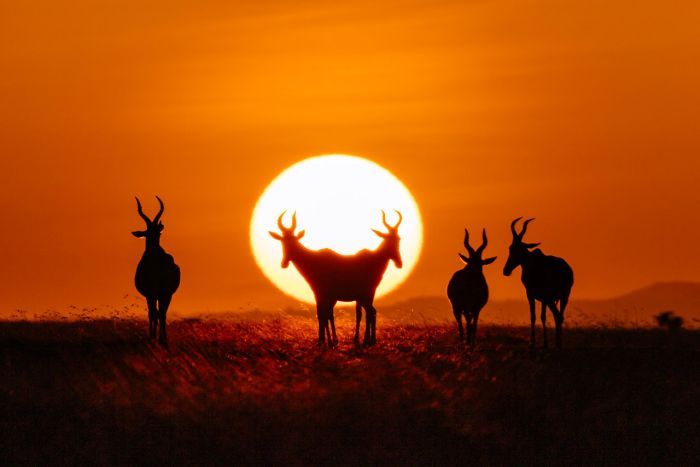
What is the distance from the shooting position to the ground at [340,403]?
1828 cm

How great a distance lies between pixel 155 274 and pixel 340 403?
30.8 feet

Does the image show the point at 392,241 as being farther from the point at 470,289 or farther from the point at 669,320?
the point at 669,320

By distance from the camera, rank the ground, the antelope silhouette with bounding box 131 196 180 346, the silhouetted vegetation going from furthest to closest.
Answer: the silhouetted vegetation, the antelope silhouette with bounding box 131 196 180 346, the ground

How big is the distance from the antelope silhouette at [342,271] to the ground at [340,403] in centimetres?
152

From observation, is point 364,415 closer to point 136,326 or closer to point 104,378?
point 104,378

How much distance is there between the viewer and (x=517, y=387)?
22250 millimetres

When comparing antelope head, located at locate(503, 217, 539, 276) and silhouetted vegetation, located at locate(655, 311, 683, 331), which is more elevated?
antelope head, located at locate(503, 217, 539, 276)

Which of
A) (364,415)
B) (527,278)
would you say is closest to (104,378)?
(364,415)

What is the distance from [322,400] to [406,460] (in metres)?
2.90

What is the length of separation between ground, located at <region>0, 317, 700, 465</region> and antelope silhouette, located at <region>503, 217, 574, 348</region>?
1.67 m

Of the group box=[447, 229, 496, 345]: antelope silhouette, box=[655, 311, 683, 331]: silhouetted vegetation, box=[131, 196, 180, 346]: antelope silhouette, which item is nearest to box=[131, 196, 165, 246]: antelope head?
box=[131, 196, 180, 346]: antelope silhouette

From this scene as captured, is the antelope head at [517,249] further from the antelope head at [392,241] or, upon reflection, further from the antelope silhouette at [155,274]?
the antelope silhouette at [155,274]

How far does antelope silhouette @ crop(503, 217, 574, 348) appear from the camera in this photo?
96.2ft

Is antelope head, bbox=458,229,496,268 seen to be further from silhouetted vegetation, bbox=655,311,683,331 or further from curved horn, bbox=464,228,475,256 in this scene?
silhouetted vegetation, bbox=655,311,683,331
